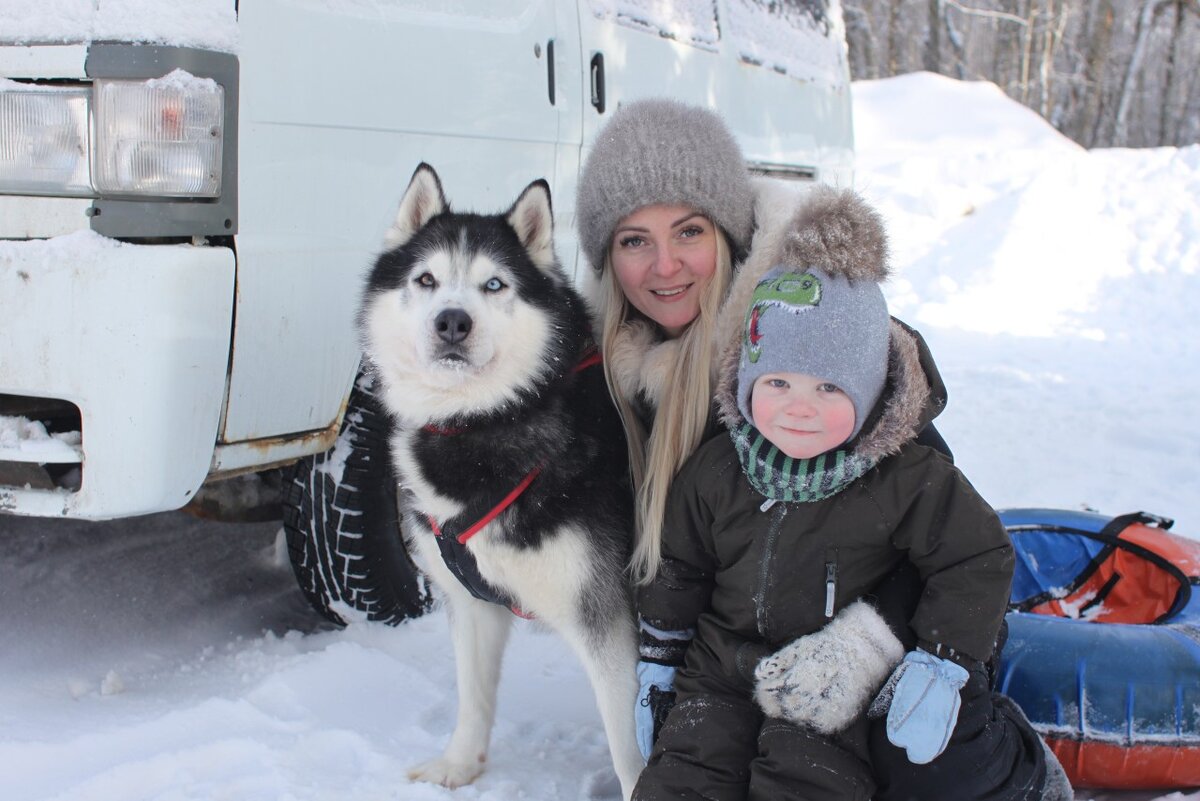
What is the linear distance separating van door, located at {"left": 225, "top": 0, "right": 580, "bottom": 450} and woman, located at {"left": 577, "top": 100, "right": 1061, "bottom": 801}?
482 mm

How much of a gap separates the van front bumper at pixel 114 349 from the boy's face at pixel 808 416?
1.19 m

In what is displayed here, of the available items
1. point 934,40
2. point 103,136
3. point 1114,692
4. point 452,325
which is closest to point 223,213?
point 103,136

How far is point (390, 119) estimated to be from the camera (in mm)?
2604

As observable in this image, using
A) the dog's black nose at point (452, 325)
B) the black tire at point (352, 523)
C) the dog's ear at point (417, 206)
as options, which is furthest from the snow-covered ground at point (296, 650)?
the dog's ear at point (417, 206)

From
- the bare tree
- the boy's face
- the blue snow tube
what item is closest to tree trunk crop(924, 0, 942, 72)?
the bare tree

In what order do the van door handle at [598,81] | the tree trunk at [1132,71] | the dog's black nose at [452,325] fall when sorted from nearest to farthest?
the dog's black nose at [452,325], the van door handle at [598,81], the tree trunk at [1132,71]

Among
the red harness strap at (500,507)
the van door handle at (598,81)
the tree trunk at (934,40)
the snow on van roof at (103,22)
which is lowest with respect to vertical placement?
the red harness strap at (500,507)

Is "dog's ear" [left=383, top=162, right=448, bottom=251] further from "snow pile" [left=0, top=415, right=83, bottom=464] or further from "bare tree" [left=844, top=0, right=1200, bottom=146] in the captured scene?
"bare tree" [left=844, top=0, right=1200, bottom=146]

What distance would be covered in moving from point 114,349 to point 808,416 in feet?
4.52

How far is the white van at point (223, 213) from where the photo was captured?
2023 millimetres

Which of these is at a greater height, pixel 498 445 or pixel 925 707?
pixel 498 445

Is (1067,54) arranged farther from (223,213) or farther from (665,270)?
(223,213)

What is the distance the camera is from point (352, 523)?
9.07 feet

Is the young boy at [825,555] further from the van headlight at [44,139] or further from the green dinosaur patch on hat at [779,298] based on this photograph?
the van headlight at [44,139]
